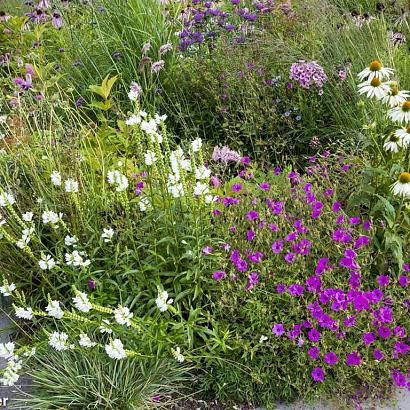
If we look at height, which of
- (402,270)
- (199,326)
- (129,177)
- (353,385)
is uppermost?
(129,177)

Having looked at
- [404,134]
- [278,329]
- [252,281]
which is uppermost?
[404,134]

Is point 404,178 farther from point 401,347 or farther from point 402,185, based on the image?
point 401,347

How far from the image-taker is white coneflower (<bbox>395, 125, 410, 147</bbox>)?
2451 millimetres

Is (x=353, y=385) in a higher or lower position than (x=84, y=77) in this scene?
lower

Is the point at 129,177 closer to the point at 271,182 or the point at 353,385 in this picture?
the point at 271,182

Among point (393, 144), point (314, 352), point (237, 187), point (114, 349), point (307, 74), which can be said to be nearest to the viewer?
Result: point (114, 349)

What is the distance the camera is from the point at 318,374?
2.37 meters

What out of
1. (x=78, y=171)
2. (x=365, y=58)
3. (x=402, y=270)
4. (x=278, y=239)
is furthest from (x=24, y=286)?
(x=365, y=58)

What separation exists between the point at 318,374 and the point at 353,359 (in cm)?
16

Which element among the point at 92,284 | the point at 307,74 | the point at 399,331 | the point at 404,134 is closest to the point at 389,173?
the point at 404,134

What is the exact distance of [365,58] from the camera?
411 cm

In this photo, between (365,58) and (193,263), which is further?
(365,58)

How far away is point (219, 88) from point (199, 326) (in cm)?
211

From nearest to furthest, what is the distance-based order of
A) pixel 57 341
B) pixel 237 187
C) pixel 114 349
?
pixel 114 349 < pixel 57 341 < pixel 237 187
